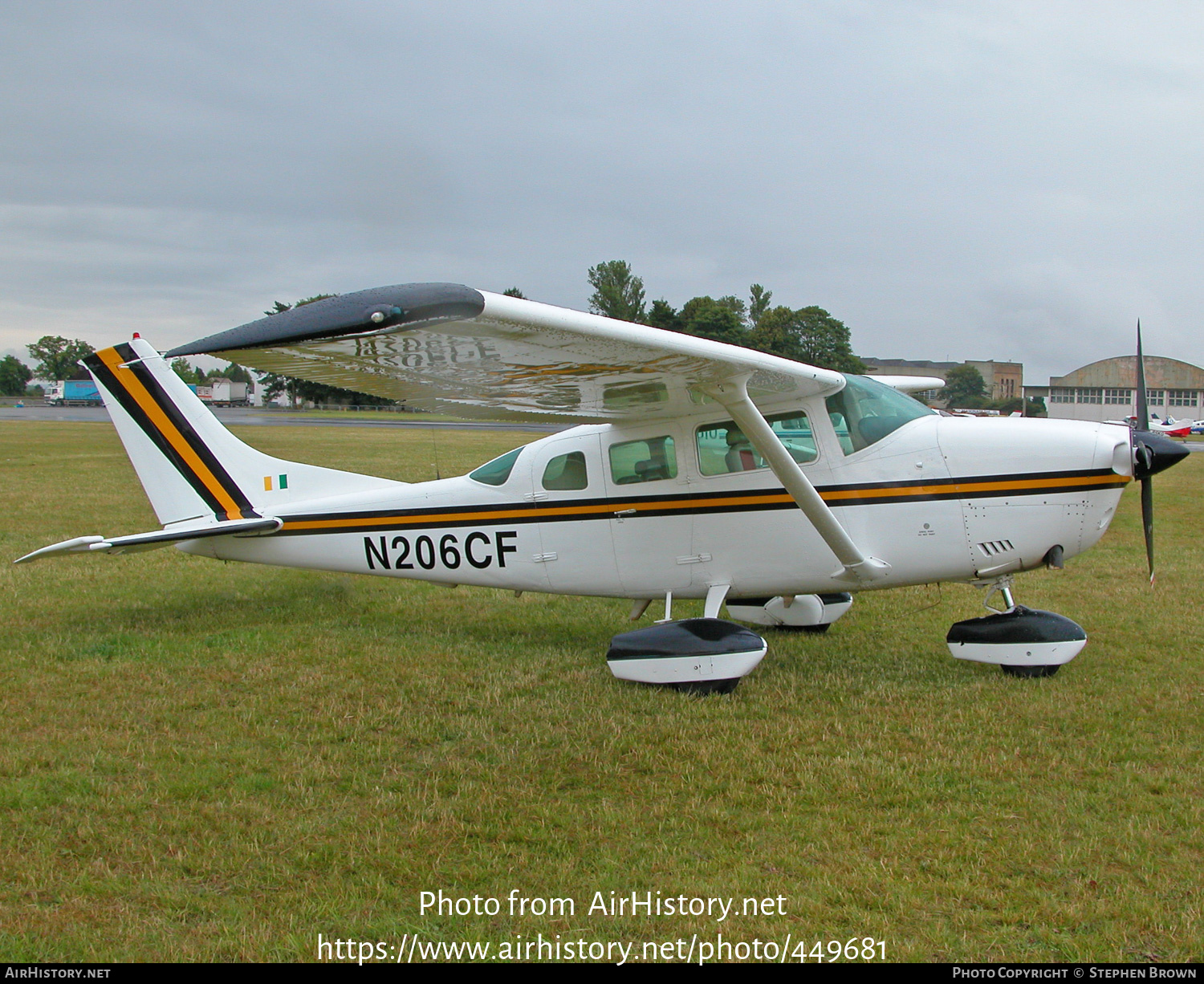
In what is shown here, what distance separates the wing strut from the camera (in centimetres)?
582

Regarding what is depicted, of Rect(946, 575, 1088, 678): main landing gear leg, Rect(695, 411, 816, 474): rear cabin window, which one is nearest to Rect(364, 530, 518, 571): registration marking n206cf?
Rect(695, 411, 816, 474): rear cabin window

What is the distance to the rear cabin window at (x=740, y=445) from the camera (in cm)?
670

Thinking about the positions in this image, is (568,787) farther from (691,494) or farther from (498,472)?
(498,472)

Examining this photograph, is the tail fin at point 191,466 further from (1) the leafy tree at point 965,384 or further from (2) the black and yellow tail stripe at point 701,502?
(1) the leafy tree at point 965,384

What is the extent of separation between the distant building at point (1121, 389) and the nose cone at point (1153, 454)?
68577 mm

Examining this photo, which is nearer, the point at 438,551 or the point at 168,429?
the point at 438,551

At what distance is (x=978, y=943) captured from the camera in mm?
3219

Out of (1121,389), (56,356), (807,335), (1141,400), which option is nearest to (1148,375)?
(1121,389)

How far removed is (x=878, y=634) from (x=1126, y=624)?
2.22 m

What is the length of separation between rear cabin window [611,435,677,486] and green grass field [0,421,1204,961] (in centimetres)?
148

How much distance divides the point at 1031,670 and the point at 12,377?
16850 cm

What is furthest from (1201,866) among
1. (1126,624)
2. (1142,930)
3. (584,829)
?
(1126,624)

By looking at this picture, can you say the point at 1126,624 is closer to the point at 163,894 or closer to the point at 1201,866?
the point at 1201,866

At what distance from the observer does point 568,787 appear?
4730 millimetres
